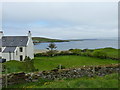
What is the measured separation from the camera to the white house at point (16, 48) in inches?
1056

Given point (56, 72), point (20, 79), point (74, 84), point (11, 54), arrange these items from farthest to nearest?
point (11, 54)
point (56, 72)
point (20, 79)
point (74, 84)

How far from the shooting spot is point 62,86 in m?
6.99

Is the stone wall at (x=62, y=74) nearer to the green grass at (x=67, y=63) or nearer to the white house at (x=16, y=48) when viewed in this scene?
the green grass at (x=67, y=63)

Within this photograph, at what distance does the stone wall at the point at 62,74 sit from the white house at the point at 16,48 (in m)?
18.0

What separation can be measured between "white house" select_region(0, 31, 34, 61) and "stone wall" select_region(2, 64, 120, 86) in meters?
18.0

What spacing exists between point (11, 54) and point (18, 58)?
1691mm

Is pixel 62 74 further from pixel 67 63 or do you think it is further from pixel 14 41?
pixel 14 41

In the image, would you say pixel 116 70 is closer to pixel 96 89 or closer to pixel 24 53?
pixel 96 89

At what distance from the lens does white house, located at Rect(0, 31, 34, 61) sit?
2683 cm

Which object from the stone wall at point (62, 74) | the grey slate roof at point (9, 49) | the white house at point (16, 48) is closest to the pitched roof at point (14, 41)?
the white house at point (16, 48)

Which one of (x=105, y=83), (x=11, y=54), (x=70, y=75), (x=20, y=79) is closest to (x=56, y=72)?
(x=70, y=75)

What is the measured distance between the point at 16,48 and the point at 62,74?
19190mm

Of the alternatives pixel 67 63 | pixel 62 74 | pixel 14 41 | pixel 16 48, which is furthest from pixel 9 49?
pixel 62 74

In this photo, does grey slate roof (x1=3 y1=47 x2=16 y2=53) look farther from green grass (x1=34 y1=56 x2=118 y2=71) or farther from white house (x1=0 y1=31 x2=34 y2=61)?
green grass (x1=34 y1=56 x2=118 y2=71)
